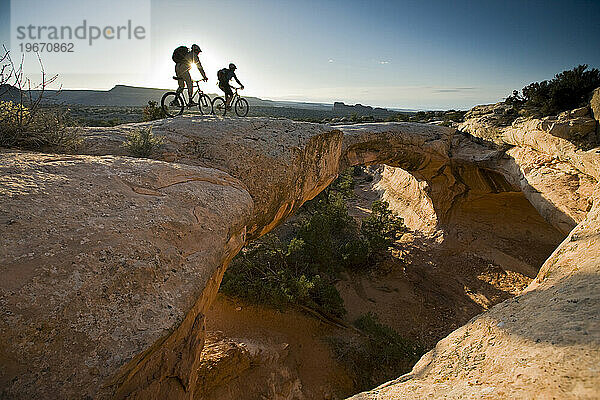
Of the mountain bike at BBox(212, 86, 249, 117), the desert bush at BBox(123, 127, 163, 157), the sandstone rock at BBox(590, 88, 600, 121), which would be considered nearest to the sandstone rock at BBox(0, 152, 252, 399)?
the desert bush at BBox(123, 127, 163, 157)

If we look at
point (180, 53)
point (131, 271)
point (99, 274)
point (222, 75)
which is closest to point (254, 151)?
point (131, 271)

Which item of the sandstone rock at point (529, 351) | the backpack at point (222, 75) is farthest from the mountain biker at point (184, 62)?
the sandstone rock at point (529, 351)

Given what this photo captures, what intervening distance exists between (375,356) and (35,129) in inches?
236

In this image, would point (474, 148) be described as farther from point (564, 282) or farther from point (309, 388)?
point (309, 388)

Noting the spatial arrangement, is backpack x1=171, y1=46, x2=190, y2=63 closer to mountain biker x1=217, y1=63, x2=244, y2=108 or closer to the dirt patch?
mountain biker x1=217, y1=63, x2=244, y2=108

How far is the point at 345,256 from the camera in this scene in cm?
815

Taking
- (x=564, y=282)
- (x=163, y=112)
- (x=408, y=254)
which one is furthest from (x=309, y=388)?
(x=163, y=112)

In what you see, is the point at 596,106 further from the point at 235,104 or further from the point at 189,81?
the point at 235,104

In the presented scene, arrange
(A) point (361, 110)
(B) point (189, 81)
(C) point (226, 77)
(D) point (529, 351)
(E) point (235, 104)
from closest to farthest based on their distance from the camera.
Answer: (D) point (529, 351)
(B) point (189, 81)
(C) point (226, 77)
(E) point (235, 104)
(A) point (361, 110)

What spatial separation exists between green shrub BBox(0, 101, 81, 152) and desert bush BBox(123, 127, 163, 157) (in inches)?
21.2

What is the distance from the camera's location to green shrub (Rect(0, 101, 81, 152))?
3.04 metres

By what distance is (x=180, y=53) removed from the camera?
7.17 m

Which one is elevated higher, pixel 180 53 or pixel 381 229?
pixel 180 53

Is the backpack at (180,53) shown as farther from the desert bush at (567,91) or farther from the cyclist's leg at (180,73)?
the desert bush at (567,91)
